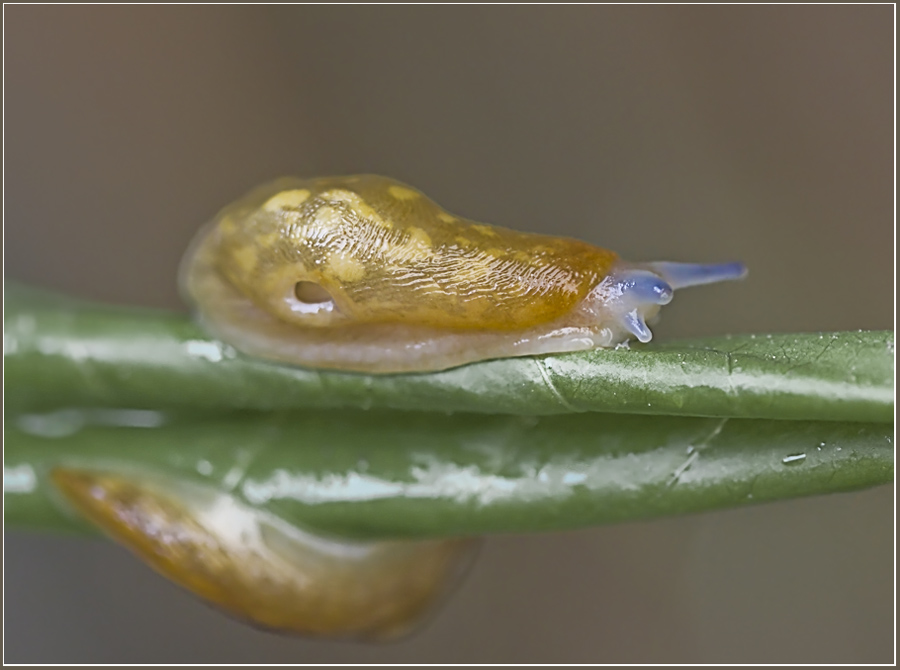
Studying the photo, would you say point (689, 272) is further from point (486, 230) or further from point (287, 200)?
point (287, 200)

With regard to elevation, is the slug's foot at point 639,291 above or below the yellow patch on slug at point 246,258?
below

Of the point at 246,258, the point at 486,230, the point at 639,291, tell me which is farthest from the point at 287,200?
the point at 639,291

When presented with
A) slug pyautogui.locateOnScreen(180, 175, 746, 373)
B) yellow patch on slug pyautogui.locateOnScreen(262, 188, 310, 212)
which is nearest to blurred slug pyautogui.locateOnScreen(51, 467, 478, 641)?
slug pyautogui.locateOnScreen(180, 175, 746, 373)

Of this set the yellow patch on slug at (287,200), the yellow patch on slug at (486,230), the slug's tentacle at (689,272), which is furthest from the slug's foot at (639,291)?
the yellow patch on slug at (287,200)

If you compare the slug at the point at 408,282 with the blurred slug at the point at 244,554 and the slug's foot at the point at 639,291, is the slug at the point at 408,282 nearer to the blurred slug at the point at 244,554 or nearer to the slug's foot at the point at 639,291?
the slug's foot at the point at 639,291

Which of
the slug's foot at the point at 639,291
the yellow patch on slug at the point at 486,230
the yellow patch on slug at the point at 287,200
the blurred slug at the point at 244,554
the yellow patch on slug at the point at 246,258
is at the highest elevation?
the yellow patch on slug at the point at 287,200

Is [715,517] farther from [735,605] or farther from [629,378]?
[629,378]
